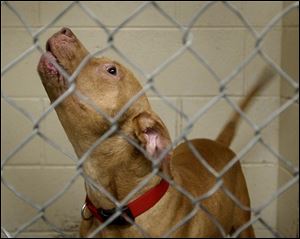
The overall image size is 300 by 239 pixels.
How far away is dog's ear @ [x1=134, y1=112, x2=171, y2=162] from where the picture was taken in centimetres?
230

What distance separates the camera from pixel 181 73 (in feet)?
13.2

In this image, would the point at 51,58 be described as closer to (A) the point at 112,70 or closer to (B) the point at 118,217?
(A) the point at 112,70

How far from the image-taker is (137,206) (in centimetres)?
248

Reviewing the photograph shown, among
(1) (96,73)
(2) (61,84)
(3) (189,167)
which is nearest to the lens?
(2) (61,84)

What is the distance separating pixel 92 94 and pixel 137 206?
567mm

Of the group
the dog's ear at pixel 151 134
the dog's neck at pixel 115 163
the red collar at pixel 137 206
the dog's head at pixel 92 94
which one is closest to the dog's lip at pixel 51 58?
the dog's head at pixel 92 94

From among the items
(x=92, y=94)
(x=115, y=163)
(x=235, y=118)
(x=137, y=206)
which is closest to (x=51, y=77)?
(x=92, y=94)

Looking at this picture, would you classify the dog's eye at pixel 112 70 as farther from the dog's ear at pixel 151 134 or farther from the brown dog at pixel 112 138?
the dog's ear at pixel 151 134

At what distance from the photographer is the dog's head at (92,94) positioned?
232 cm

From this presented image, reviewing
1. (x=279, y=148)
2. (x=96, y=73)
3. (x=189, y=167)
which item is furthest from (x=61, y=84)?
(x=279, y=148)

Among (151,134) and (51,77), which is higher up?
(51,77)

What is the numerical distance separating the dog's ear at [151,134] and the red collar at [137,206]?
261 millimetres

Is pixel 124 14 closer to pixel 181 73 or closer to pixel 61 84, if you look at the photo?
pixel 181 73

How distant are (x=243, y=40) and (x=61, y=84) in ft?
6.66
